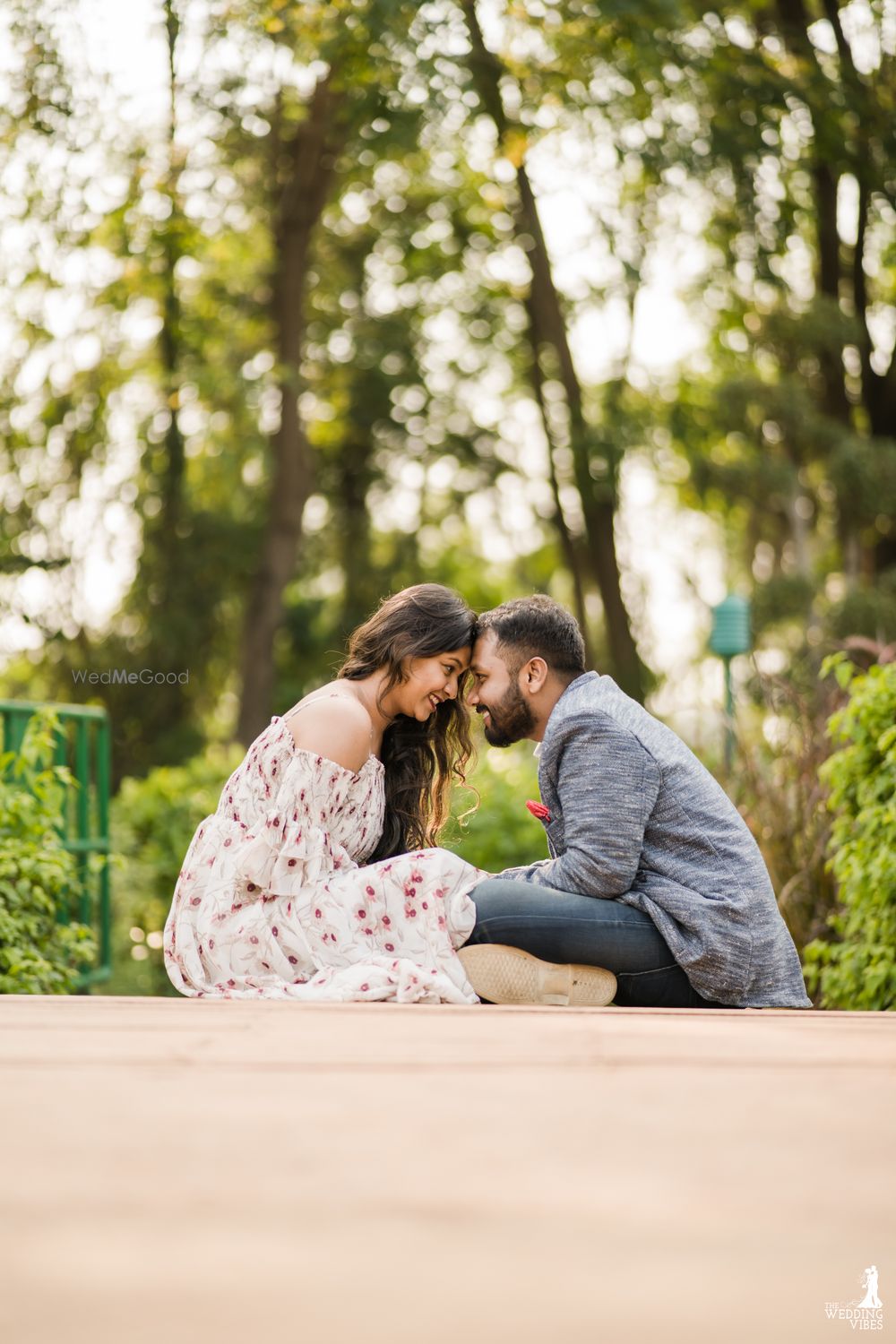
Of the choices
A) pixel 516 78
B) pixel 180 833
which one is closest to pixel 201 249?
pixel 516 78

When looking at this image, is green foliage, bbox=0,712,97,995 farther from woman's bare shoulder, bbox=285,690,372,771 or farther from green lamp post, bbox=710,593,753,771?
green lamp post, bbox=710,593,753,771

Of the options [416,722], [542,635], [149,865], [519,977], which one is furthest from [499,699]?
[149,865]

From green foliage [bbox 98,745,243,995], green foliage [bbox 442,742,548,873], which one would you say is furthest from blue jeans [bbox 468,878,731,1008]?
green foliage [bbox 98,745,243,995]

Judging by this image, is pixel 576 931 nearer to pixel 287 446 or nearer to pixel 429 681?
pixel 429 681

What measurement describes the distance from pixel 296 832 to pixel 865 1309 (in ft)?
7.51

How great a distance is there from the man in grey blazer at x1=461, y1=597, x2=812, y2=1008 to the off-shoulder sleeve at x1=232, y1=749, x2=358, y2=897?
436 mm

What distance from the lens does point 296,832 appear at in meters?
3.39

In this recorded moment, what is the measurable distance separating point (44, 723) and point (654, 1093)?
333cm

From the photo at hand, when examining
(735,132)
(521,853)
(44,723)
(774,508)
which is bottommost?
(521,853)

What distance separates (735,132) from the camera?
12.4 meters

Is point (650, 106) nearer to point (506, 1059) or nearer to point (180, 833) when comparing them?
point (180, 833)

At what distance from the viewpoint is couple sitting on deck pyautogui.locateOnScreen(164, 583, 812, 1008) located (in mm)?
3195

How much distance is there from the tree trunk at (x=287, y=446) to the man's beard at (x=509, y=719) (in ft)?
31.4

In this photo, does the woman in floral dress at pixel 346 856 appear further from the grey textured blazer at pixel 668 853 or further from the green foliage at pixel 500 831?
the green foliage at pixel 500 831
